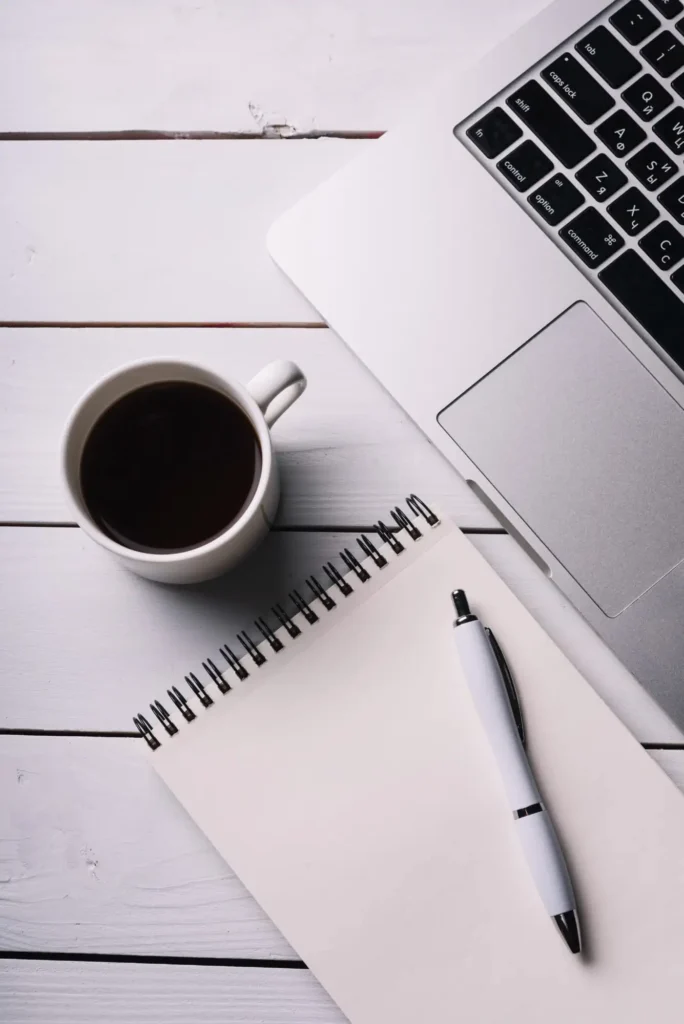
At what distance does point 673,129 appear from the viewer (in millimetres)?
498

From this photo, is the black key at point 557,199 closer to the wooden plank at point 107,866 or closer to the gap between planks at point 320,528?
the gap between planks at point 320,528

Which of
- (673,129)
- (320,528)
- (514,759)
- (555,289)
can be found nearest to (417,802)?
(514,759)

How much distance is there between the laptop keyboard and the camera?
496 millimetres

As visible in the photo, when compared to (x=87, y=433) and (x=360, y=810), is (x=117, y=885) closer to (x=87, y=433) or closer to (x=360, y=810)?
(x=360, y=810)

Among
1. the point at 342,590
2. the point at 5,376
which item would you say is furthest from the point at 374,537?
the point at 5,376

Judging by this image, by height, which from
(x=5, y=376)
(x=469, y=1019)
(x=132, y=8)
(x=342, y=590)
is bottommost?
(x=469, y=1019)

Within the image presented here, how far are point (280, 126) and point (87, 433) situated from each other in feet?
0.81

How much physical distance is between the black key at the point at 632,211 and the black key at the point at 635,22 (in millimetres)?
89

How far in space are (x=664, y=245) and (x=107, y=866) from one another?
48 centimetres

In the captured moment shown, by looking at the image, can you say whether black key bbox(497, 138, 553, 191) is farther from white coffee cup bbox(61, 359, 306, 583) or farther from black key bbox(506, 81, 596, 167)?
white coffee cup bbox(61, 359, 306, 583)

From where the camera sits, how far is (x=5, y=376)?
1.85 feet

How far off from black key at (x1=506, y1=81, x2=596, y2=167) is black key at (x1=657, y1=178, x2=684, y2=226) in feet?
0.16

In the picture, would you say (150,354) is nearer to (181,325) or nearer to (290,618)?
(181,325)

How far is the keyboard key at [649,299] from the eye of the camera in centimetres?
50
